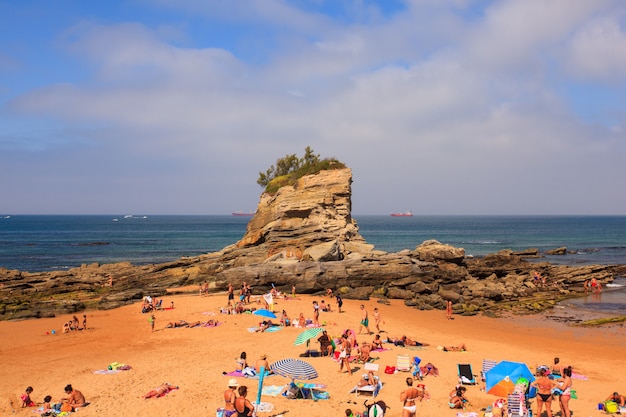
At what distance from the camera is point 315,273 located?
33.2m

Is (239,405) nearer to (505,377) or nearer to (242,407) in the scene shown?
(242,407)

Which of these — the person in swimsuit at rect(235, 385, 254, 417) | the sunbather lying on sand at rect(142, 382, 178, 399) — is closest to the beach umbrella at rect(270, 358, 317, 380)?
the sunbather lying on sand at rect(142, 382, 178, 399)

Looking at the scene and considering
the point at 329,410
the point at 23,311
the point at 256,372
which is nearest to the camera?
the point at 329,410

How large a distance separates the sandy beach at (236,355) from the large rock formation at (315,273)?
2718 millimetres

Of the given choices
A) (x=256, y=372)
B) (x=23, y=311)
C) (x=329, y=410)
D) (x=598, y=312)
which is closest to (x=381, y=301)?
(x=598, y=312)

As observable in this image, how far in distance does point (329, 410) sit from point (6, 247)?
84816 millimetres

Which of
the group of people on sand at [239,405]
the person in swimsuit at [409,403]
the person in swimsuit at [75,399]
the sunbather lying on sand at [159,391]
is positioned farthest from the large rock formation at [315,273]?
the group of people on sand at [239,405]

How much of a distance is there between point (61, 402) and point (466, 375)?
520 inches

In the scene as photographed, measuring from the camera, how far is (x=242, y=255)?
40000 millimetres

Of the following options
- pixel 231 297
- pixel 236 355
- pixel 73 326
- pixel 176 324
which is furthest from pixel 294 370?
pixel 73 326

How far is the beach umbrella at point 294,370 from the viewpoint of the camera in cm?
1488

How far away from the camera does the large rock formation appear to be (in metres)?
32.2

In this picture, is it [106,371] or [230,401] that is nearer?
[230,401]

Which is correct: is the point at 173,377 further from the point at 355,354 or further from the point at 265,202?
the point at 265,202
